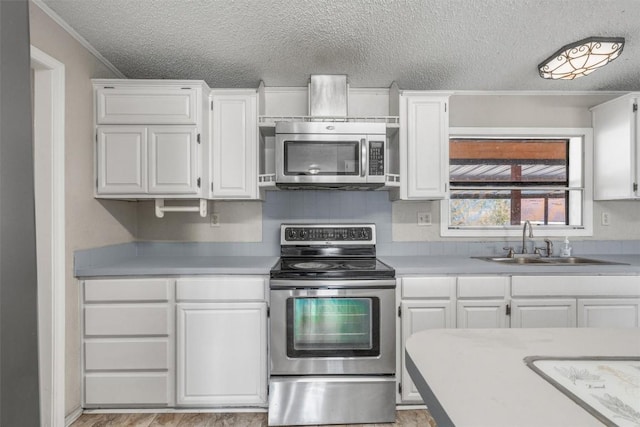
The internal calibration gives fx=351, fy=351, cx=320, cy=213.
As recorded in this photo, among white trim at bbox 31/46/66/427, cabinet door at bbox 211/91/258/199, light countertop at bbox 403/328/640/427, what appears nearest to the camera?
light countertop at bbox 403/328/640/427

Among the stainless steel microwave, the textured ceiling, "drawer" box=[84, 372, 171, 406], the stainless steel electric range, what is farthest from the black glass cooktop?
the textured ceiling

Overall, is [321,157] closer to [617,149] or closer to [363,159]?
[363,159]

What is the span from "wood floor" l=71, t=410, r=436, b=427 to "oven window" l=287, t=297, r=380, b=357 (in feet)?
1.42

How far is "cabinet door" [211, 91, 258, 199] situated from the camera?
8.02 feet

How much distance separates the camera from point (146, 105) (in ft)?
7.54

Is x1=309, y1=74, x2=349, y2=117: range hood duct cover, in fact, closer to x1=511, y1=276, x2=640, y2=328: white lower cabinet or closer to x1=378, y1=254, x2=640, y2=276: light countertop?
x1=378, y1=254, x2=640, y2=276: light countertop

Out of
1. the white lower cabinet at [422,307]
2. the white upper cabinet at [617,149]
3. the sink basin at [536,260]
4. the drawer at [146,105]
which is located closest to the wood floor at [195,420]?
the white lower cabinet at [422,307]

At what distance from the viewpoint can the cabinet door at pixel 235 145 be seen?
2.44m

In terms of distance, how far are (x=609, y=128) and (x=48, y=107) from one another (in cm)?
379

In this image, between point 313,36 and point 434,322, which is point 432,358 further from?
point 313,36

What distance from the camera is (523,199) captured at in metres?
2.90

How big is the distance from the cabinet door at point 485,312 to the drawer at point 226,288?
127 cm

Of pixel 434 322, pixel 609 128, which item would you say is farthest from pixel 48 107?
pixel 609 128

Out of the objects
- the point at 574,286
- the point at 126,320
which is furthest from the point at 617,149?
the point at 126,320
